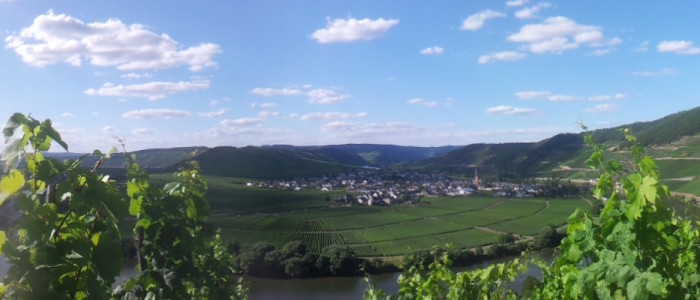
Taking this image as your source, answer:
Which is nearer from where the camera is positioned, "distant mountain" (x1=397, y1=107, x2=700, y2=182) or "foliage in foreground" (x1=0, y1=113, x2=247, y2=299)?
"foliage in foreground" (x1=0, y1=113, x2=247, y2=299)

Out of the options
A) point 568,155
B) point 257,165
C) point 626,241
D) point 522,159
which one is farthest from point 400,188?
point 626,241

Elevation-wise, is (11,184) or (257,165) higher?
(11,184)

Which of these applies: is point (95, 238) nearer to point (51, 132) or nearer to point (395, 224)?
point (51, 132)

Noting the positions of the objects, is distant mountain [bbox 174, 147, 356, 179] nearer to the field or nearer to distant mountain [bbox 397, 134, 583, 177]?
the field

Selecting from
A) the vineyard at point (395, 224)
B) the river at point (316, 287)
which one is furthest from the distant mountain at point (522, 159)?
the river at point (316, 287)

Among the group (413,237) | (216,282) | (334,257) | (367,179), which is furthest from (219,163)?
(216,282)

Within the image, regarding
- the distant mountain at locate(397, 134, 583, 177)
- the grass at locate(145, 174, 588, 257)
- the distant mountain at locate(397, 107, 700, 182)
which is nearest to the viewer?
the grass at locate(145, 174, 588, 257)

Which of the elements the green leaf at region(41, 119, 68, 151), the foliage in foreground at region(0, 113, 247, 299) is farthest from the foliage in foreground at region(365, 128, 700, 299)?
the green leaf at region(41, 119, 68, 151)
